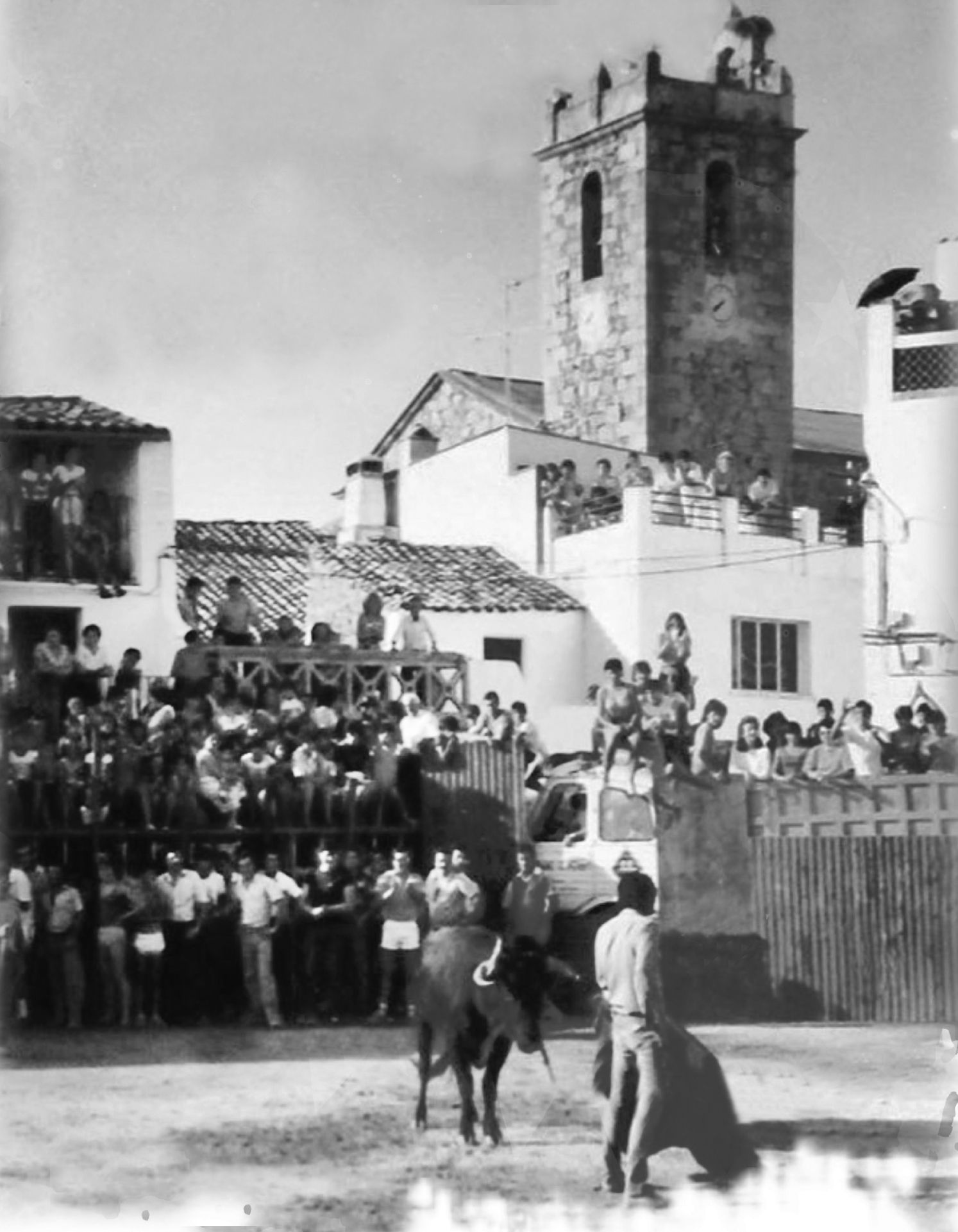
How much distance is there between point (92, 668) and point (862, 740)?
309 centimetres

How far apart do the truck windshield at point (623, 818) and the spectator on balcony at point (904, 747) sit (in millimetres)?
1004

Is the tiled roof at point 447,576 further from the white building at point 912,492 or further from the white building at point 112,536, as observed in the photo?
the white building at point 912,492

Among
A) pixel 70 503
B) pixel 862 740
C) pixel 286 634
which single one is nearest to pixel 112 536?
pixel 70 503

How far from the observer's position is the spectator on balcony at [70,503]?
1210 cm

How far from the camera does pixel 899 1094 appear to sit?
1179 cm

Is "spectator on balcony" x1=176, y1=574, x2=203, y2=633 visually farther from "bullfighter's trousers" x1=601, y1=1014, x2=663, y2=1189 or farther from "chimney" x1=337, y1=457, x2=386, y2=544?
"bullfighter's trousers" x1=601, y1=1014, x2=663, y2=1189

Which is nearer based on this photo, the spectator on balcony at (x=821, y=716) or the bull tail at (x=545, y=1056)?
the bull tail at (x=545, y=1056)

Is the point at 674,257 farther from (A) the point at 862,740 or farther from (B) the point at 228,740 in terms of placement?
(B) the point at 228,740

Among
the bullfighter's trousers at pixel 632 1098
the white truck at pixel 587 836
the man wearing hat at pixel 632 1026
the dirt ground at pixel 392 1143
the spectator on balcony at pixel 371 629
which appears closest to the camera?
the man wearing hat at pixel 632 1026

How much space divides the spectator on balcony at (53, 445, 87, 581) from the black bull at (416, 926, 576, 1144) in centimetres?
217

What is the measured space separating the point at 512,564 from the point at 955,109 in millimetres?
2532

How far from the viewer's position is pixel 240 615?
1217cm

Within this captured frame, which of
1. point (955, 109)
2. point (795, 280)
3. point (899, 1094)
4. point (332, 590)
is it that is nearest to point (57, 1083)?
point (332, 590)

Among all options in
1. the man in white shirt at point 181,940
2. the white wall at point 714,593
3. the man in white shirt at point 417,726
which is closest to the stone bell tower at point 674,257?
the white wall at point 714,593
